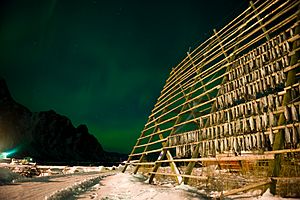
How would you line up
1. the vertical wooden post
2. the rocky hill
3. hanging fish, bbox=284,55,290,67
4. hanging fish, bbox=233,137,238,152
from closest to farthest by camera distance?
the vertical wooden post, hanging fish, bbox=284,55,290,67, hanging fish, bbox=233,137,238,152, the rocky hill

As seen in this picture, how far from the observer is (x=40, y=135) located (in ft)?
243

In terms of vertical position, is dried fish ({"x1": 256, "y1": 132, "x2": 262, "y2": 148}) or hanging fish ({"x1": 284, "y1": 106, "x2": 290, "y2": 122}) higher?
hanging fish ({"x1": 284, "y1": 106, "x2": 290, "y2": 122})

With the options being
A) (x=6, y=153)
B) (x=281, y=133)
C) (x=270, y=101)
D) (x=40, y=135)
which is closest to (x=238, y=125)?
(x=270, y=101)

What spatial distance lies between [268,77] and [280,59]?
1.07 ft

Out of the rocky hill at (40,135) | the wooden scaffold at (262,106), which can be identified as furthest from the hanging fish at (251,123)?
the rocky hill at (40,135)

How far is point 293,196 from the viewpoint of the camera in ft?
9.67

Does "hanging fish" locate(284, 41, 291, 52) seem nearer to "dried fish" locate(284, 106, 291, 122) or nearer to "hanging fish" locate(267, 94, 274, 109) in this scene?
"hanging fish" locate(267, 94, 274, 109)

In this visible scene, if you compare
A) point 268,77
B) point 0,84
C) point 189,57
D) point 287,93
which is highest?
point 0,84

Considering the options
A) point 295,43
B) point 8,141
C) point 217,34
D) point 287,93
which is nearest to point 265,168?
point 287,93

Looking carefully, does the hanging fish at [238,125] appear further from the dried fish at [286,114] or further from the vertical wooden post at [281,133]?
the dried fish at [286,114]

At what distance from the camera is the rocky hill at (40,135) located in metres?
65.6

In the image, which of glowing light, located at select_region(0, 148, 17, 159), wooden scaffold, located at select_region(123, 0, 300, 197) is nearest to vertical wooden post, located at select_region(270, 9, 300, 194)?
wooden scaffold, located at select_region(123, 0, 300, 197)

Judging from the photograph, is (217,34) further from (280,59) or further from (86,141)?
(86,141)

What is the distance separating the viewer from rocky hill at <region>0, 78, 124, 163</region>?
65625mm
